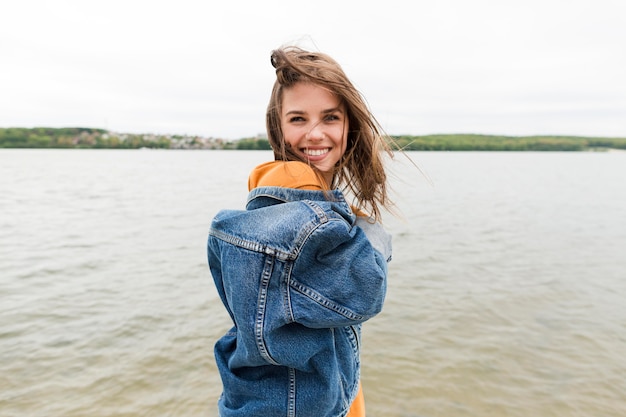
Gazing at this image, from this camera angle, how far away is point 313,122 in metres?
1.68

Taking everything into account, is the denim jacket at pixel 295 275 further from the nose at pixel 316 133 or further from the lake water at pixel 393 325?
the lake water at pixel 393 325

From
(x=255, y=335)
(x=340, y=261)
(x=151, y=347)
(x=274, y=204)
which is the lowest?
(x=151, y=347)

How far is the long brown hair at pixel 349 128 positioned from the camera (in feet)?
5.27

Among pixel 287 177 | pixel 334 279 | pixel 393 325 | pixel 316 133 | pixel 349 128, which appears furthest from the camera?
pixel 393 325

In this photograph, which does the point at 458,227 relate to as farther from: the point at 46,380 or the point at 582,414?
the point at 46,380

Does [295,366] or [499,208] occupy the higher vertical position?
[295,366]

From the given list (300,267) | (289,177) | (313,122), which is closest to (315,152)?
(313,122)

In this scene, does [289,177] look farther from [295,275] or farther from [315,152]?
[315,152]

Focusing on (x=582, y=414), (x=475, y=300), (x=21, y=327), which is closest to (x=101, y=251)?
(x=21, y=327)

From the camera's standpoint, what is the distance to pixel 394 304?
6934 mm

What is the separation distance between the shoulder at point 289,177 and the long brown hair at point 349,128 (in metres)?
0.30

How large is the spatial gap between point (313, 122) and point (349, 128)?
0.20 metres

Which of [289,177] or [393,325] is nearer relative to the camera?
[289,177]

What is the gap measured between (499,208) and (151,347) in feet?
53.3
